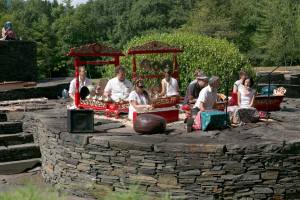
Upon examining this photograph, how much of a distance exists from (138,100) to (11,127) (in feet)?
12.5

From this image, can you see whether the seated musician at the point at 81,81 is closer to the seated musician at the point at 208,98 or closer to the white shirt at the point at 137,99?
the white shirt at the point at 137,99

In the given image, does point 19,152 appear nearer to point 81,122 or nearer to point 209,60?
point 81,122

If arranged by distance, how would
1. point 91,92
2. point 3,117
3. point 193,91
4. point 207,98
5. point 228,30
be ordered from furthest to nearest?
1. point 228,30
2. point 3,117
3. point 91,92
4. point 193,91
5. point 207,98

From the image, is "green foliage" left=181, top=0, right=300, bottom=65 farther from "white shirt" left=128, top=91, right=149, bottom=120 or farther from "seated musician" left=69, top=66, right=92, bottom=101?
A: "white shirt" left=128, top=91, right=149, bottom=120

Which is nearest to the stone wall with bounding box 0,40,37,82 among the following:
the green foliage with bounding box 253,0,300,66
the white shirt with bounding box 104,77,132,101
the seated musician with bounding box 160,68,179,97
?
the seated musician with bounding box 160,68,179,97

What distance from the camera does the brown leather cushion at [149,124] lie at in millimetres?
9539

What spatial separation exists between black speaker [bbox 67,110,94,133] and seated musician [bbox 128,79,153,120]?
1.22 m

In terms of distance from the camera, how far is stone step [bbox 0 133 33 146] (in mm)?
12367

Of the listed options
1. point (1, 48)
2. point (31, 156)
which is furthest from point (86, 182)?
point (1, 48)

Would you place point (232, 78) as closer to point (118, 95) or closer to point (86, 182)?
point (118, 95)

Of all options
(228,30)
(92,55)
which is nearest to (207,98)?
(92,55)

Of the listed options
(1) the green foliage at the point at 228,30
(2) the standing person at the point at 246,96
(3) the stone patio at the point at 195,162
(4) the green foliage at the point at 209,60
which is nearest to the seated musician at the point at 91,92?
(3) the stone patio at the point at 195,162

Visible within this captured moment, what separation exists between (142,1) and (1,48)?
38.8m

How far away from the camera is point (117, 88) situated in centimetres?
1198
